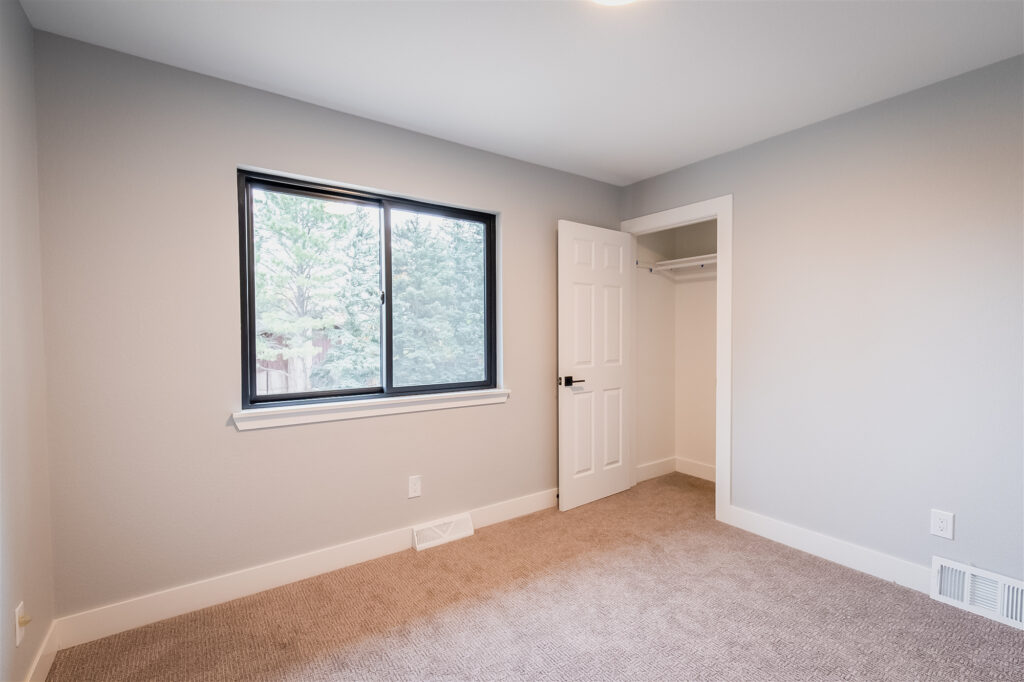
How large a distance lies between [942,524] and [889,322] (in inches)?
38.8

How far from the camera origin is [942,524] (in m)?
2.19

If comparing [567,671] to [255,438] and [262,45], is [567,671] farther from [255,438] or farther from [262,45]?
[262,45]

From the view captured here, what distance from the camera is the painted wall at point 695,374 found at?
3950 mm

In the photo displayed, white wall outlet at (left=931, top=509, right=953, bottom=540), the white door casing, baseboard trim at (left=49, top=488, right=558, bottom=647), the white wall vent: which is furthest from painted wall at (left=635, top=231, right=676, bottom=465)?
baseboard trim at (left=49, top=488, right=558, bottom=647)

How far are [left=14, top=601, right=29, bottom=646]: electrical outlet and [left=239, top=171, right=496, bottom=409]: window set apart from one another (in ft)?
3.25

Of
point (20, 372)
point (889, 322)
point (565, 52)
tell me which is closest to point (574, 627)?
point (889, 322)

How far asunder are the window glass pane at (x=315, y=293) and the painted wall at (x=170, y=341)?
0.16 metres

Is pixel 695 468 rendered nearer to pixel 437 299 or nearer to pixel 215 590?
pixel 437 299

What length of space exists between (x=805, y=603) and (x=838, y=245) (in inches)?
72.4

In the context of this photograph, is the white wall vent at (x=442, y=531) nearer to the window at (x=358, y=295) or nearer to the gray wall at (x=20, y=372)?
the window at (x=358, y=295)

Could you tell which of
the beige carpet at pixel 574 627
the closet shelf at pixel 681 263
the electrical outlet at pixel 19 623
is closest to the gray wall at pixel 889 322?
the beige carpet at pixel 574 627

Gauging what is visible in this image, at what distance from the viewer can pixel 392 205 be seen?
2699 mm

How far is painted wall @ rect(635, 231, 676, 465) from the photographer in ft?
12.8

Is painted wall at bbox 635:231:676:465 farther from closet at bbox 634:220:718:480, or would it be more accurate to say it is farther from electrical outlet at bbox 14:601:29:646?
electrical outlet at bbox 14:601:29:646
